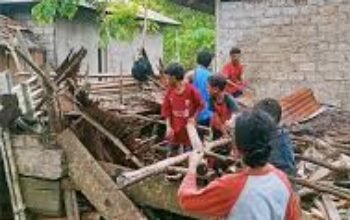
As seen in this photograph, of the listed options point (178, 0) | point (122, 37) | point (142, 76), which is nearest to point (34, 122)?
point (142, 76)

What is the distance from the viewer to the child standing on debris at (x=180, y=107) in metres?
7.17

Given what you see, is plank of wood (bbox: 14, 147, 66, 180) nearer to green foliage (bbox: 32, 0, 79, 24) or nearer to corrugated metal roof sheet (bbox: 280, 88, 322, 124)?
corrugated metal roof sheet (bbox: 280, 88, 322, 124)

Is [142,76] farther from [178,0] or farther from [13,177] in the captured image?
[13,177]

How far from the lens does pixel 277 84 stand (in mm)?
13680

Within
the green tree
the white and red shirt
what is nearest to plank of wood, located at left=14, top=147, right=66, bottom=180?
the white and red shirt

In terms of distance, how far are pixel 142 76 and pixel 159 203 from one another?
7216 mm

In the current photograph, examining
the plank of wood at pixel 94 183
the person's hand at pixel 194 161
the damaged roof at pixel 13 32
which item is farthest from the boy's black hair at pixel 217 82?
the damaged roof at pixel 13 32

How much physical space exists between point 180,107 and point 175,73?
15.3 inches

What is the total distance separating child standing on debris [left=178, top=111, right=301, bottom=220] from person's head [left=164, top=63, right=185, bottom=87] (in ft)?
11.7

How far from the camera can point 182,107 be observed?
720 cm

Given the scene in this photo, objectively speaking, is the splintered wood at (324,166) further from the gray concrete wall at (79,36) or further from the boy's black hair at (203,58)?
the gray concrete wall at (79,36)

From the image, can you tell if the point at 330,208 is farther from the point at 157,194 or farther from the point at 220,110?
the point at 220,110

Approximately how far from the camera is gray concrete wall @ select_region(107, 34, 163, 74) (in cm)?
2597

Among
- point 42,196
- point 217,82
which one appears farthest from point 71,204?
point 217,82
